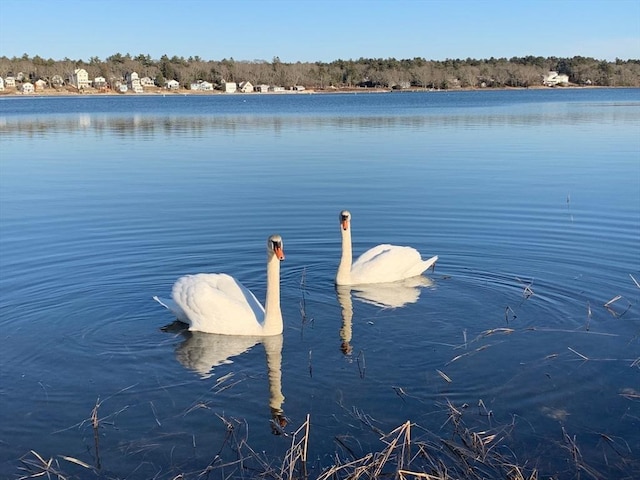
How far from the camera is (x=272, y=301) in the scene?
10312mm

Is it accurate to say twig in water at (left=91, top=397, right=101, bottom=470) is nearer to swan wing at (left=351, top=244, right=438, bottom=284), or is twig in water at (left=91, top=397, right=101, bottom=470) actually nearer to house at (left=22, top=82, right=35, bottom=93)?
swan wing at (left=351, top=244, right=438, bottom=284)

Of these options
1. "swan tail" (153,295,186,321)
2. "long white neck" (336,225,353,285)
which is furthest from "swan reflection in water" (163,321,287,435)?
"long white neck" (336,225,353,285)

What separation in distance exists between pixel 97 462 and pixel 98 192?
16.9 m

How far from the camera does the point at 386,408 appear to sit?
320 inches

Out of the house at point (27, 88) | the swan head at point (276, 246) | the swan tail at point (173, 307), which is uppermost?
the house at point (27, 88)

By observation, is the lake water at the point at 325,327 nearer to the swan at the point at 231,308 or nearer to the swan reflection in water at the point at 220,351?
the swan reflection in water at the point at 220,351

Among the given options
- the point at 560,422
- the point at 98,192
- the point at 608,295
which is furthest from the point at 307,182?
the point at 560,422

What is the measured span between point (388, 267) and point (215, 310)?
3.77 meters

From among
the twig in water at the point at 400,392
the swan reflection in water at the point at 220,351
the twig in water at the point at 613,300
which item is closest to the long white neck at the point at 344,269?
the swan reflection in water at the point at 220,351

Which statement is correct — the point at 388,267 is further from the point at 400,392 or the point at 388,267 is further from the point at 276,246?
the point at 400,392

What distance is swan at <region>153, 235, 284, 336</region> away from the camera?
10.3m

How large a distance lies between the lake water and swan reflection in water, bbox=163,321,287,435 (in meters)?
0.04

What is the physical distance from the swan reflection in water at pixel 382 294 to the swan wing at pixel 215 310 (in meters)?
1.37

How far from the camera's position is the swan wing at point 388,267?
13102 mm
